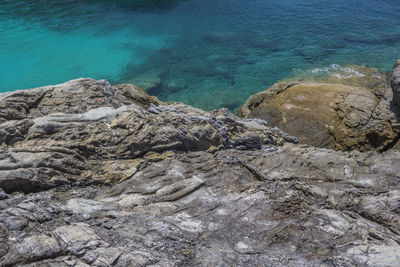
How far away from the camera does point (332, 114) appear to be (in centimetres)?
1102

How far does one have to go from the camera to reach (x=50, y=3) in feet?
90.0

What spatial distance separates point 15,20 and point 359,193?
90.5ft

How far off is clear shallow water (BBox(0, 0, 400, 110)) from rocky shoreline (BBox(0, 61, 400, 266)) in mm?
8374

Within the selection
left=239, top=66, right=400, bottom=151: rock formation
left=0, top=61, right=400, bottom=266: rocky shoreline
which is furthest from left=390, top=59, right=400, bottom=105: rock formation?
left=0, top=61, right=400, bottom=266: rocky shoreline

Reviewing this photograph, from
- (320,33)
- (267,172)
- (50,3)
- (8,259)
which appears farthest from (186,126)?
(50,3)

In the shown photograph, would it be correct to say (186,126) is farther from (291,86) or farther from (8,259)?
(291,86)

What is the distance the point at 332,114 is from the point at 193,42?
13981mm

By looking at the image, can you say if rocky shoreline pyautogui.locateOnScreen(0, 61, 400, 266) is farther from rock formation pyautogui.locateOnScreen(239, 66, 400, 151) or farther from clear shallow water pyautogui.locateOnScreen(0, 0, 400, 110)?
clear shallow water pyautogui.locateOnScreen(0, 0, 400, 110)

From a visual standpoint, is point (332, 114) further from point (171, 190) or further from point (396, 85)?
point (171, 190)

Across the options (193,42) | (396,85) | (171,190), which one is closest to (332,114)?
(396,85)

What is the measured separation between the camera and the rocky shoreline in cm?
390

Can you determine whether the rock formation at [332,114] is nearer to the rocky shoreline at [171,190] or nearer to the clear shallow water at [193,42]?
the rocky shoreline at [171,190]

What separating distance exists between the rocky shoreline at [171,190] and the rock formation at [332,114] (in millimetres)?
2598

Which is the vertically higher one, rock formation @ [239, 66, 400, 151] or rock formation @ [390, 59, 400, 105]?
rock formation @ [390, 59, 400, 105]
